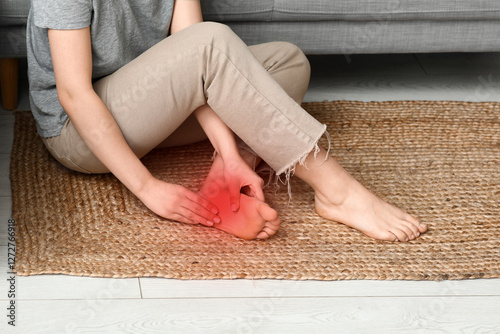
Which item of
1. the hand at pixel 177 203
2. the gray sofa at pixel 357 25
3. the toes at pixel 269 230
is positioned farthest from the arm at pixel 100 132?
the gray sofa at pixel 357 25

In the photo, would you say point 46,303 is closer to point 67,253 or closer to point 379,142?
point 67,253

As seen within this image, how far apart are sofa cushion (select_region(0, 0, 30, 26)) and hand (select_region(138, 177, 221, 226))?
1.89 feet

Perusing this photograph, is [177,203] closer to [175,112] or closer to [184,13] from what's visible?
[175,112]

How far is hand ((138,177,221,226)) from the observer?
129 centimetres

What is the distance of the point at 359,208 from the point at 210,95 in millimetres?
363

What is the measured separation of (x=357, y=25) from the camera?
1.78 m

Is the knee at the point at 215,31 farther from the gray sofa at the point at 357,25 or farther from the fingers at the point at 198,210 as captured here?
the gray sofa at the point at 357,25

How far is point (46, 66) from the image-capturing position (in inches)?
53.0

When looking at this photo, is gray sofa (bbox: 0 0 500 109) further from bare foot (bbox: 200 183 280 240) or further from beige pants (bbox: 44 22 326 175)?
bare foot (bbox: 200 183 280 240)

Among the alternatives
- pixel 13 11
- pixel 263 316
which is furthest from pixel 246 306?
pixel 13 11

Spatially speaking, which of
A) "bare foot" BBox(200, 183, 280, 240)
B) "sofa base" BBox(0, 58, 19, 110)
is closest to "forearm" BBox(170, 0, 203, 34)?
"bare foot" BBox(200, 183, 280, 240)

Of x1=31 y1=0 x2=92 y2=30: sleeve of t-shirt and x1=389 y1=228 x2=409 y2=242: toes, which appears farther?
x1=389 y1=228 x2=409 y2=242: toes

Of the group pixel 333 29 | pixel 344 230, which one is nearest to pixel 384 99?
pixel 333 29

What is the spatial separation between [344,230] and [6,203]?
68 centimetres
